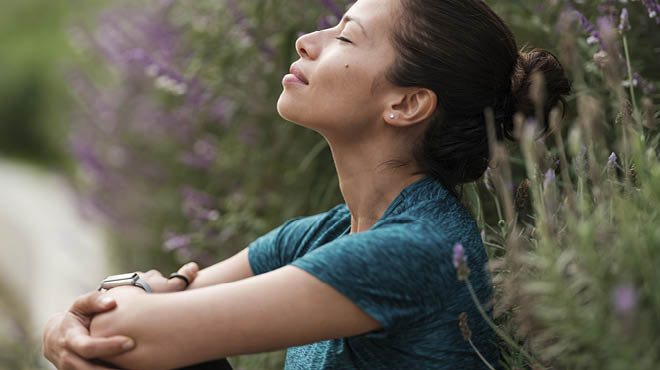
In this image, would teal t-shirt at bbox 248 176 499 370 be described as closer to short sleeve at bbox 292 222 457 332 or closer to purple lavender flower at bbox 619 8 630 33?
short sleeve at bbox 292 222 457 332

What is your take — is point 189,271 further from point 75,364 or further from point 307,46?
point 307,46

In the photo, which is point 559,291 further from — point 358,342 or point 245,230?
point 245,230

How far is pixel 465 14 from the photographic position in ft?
4.87

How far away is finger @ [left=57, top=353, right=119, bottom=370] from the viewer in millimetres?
1368


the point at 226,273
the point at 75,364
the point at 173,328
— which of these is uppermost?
the point at 173,328

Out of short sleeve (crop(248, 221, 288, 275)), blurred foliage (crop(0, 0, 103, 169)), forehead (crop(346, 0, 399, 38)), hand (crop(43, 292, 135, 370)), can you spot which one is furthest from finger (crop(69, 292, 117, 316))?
blurred foliage (crop(0, 0, 103, 169))

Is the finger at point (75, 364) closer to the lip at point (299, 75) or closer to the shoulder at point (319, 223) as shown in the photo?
the shoulder at point (319, 223)

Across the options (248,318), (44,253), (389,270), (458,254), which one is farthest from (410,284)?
(44,253)

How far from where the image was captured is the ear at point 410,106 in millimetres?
1503

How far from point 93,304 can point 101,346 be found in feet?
0.38

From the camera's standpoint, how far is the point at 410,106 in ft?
4.99

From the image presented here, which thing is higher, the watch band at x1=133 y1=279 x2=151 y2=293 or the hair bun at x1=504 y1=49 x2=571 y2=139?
the hair bun at x1=504 y1=49 x2=571 y2=139

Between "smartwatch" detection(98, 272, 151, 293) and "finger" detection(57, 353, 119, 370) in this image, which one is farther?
"smartwatch" detection(98, 272, 151, 293)

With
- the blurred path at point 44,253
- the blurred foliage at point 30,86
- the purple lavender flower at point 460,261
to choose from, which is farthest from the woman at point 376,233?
the blurred foliage at point 30,86
